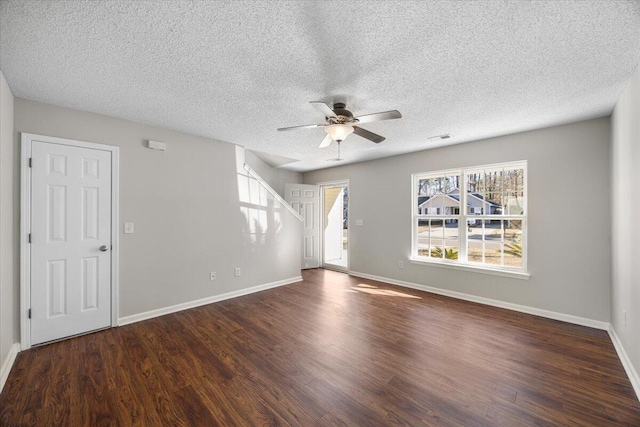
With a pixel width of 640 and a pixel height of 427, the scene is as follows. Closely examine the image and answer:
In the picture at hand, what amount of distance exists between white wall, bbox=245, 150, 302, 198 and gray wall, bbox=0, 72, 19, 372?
10.9 ft

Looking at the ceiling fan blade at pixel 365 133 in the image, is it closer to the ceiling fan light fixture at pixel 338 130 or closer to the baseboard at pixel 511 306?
the ceiling fan light fixture at pixel 338 130

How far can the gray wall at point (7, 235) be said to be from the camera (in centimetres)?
217

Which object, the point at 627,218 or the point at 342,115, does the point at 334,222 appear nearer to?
the point at 342,115

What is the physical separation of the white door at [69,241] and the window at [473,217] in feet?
15.0

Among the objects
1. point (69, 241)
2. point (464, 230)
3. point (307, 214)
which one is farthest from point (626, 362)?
point (69, 241)

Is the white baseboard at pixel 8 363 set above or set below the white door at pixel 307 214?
below

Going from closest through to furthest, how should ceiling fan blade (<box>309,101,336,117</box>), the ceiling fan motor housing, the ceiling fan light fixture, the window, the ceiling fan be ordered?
ceiling fan blade (<box>309,101,336,117</box>)
the ceiling fan
the ceiling fan motor housing
the ceiling fan light fixture
the window

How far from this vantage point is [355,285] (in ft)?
16.1

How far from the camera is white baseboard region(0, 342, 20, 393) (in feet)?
6.70

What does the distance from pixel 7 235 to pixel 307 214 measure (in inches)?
186

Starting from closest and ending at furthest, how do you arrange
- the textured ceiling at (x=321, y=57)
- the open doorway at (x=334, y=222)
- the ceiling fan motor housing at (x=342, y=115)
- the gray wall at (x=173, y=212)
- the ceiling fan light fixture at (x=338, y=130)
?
the textured ceiling at (x=321, y=57) < the ceiling fan motor housing at (x=342, y=115) < the ceiling fan light fixture at (x=338, y=130) < the gray wall at (x=173, y=212) < the open doorway at (x=334, y=222)

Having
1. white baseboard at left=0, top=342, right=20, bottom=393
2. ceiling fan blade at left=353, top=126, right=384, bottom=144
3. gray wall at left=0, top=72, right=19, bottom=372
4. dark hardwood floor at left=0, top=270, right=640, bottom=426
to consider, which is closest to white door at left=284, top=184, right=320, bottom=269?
dark hardwood floor at left=0, top=270, right=640, bottom=426

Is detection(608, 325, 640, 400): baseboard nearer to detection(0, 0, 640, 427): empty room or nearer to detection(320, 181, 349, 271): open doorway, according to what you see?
detection(0, 0, 640, 427): empty room

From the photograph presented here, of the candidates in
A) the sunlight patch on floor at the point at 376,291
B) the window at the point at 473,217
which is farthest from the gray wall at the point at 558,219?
the sunlight patch on floor at the point at 376,291
